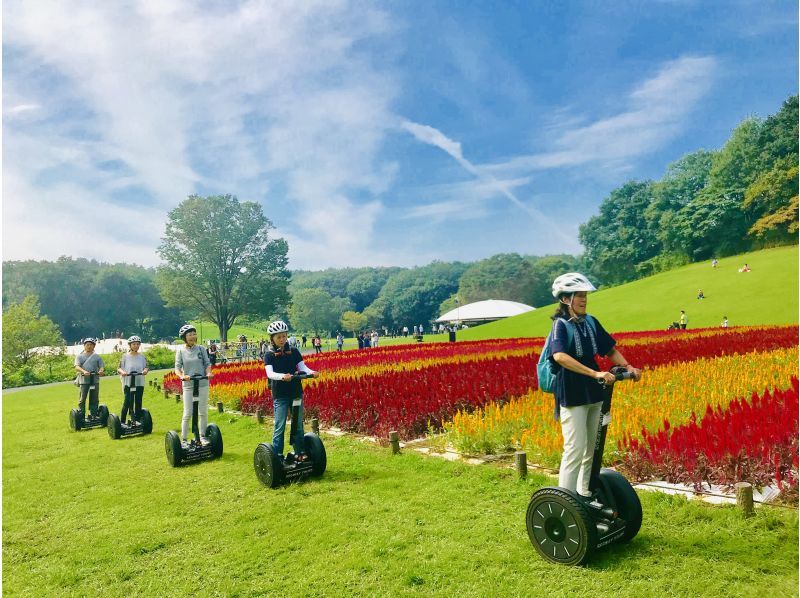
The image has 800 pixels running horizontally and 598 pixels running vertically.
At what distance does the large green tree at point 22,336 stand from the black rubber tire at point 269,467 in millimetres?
32450

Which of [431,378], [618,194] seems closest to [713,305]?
[431,378]

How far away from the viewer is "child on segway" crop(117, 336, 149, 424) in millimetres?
10695

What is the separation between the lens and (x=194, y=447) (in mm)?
8430

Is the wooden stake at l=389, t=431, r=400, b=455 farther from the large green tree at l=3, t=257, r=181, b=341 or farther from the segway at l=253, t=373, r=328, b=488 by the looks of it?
the large green tree at l=3, t=257, r=181, b=341

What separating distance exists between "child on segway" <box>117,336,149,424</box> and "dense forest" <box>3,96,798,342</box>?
4415 cm

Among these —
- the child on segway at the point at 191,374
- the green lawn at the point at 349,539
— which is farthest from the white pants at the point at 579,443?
the child on segway at the point at 191,374

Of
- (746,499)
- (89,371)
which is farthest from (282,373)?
(89,371)

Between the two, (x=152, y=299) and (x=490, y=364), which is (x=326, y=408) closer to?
(x=490, y=364)

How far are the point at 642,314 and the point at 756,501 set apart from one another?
1616 inches

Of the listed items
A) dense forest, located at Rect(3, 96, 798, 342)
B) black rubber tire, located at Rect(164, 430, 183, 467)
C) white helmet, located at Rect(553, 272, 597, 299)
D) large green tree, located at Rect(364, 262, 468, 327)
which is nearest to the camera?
white helmet, located at Rect(553, 272, 597, 299)

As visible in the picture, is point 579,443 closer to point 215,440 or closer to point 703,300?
point 215,440

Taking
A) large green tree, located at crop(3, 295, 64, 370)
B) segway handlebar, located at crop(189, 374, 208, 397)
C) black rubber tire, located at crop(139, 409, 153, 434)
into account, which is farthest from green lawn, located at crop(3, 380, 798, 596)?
large green tree, located at crop(3, 295, 64, 370)

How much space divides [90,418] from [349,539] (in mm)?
9919

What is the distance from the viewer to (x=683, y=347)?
55.5 feet
